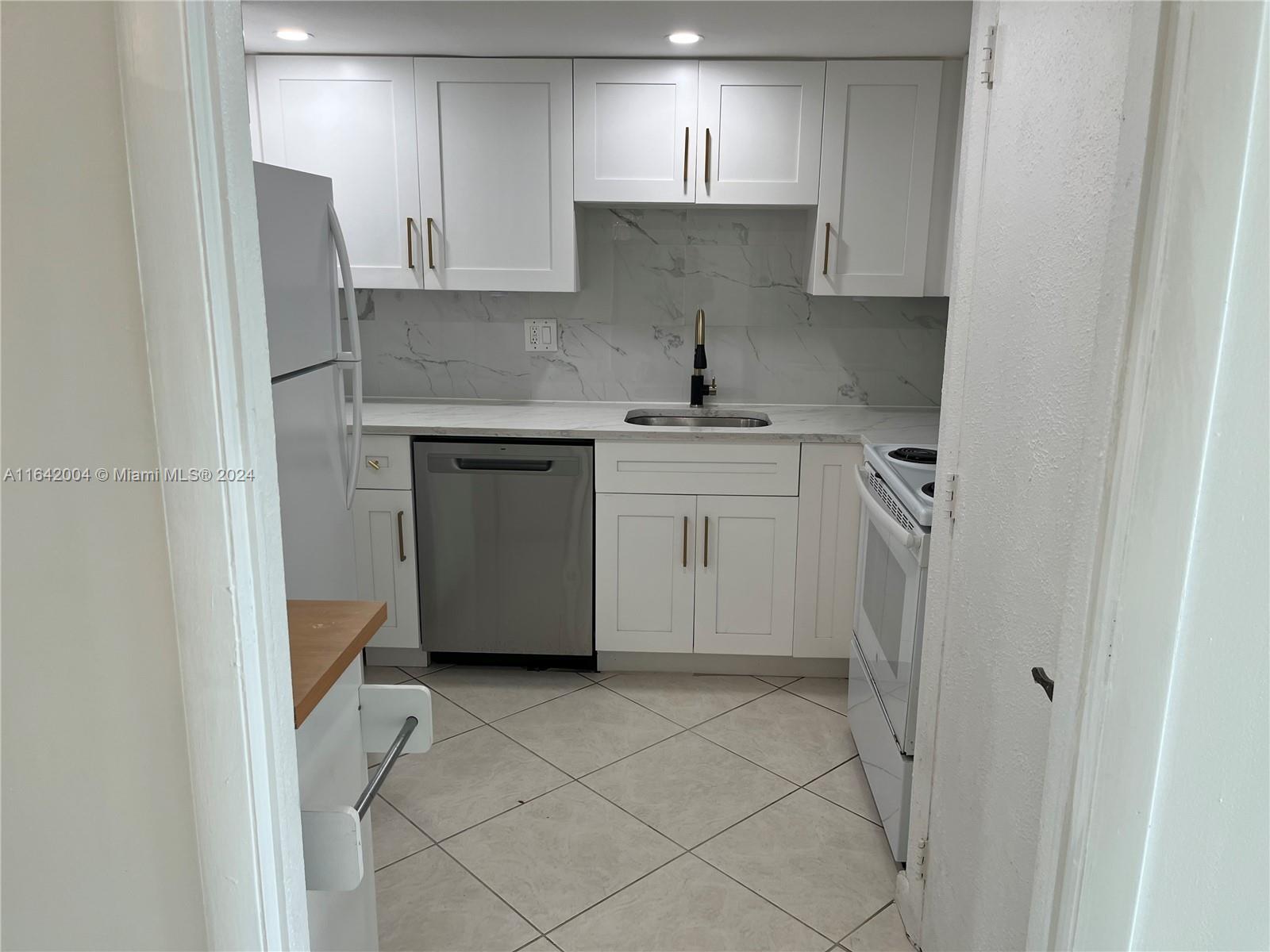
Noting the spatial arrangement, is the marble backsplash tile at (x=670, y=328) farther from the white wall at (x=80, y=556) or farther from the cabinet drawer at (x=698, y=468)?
the white wall at (x=80, y=556)

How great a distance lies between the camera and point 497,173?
121 inches

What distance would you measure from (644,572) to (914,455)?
1066 millimetres

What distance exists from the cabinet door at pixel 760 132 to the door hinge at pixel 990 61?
1.52 metres

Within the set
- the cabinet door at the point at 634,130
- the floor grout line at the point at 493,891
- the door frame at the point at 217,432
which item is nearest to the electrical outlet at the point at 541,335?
the cabinet door at the point at 634,130

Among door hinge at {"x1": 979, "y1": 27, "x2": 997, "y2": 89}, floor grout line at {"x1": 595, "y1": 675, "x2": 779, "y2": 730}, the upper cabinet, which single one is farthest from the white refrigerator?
door hinge at {"x1": 979, "y1": 27, "x2": 997, "y2": 89}

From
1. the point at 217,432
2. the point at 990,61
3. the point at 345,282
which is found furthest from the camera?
the point at 345,282

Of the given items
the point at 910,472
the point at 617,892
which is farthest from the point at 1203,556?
the point at 617,892

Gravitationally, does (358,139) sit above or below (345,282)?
above

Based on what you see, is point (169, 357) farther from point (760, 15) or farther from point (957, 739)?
point (760, 15)

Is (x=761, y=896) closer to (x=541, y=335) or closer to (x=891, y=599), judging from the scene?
(x=891, y=599)

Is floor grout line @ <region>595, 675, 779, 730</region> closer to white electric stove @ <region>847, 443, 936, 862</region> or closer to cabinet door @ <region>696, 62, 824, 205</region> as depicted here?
white electric stove @ <region>847, 443, 936, 862</region>

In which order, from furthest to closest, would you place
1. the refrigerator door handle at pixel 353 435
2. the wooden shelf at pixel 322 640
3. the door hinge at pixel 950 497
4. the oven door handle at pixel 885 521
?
the refrigerator door handle at pixel 353 435
the oven door handle at pixel 885 521
the door hinge at pixel 950 497
the wooden shelf at pixel 322 640

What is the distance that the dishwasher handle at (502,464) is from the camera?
3.02m

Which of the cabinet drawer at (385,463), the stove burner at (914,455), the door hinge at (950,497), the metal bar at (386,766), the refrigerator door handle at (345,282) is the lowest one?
the metal bar at (386,766)
